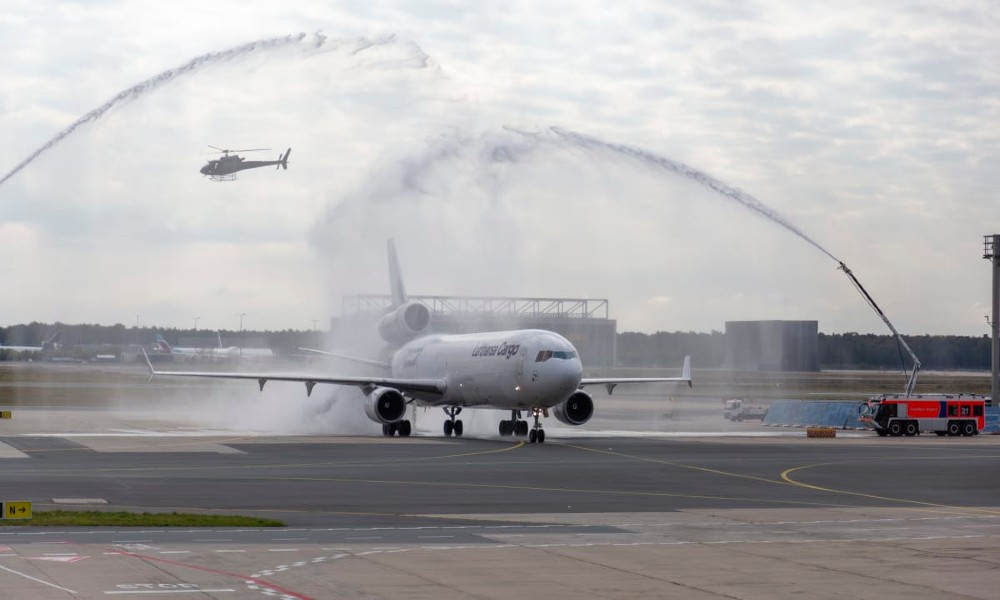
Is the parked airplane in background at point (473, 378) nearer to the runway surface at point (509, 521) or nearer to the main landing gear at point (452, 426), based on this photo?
the main landing gear at point (452, 426)

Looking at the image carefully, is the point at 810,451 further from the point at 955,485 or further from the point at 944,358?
the point at 944,358

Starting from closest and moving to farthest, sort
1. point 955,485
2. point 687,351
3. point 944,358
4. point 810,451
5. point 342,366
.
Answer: point 955,485 → point 810,451 → point 342,366 → point 687,351 → point 944,358

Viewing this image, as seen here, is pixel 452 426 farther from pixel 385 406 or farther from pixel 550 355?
pixel 550 355

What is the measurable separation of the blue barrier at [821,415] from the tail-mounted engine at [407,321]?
78.3 feet

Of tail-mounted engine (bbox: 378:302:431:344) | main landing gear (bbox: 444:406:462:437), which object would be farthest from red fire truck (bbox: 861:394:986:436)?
tail-mounted engine (bbox: 378:302:431:344)

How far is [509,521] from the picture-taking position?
25.9 metres

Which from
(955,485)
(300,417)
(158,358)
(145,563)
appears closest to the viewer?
(145,563)

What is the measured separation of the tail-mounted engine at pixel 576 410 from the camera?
60.5 m

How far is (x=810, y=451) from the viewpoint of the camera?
169 feet

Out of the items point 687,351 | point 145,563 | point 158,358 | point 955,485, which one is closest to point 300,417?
point 955,485

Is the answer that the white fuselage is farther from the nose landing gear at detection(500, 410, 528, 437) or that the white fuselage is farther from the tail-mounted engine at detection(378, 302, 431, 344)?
the tail-mounted engine at detection(378, 302, 431, 344)

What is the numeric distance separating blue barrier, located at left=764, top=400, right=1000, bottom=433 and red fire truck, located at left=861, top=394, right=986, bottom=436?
3603mm

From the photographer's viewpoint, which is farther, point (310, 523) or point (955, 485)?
point (955, 485)

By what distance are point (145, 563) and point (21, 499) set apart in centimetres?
1129
